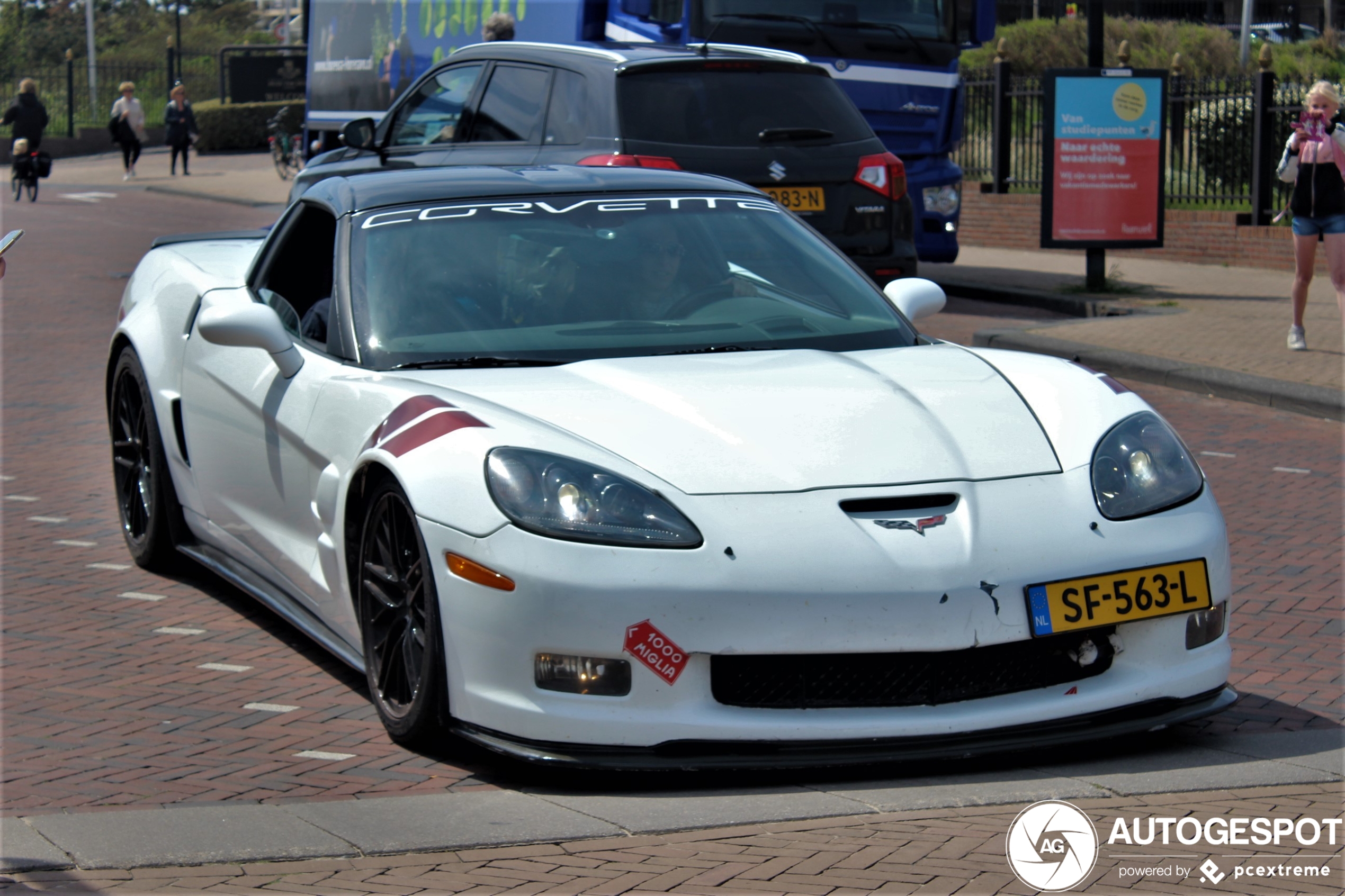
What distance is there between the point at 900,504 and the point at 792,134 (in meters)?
7.22

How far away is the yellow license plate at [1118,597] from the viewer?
3795mm

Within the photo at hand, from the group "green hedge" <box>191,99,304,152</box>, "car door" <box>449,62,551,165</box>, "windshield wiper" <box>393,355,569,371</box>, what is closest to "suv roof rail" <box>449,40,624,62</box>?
"car door" <box>449,62,551,165</box>

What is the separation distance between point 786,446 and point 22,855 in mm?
1848

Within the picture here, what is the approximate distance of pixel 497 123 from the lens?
1067cm

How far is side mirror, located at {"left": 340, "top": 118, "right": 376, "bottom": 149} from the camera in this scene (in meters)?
10.3

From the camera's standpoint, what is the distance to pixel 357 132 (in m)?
10.3

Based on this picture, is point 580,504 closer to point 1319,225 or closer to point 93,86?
point 1319,225

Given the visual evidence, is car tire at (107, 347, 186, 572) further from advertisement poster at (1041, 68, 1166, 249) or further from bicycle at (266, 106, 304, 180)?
bicycle at (266, 106, 304, 180)

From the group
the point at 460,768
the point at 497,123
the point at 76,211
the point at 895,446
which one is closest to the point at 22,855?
the point at 460,768

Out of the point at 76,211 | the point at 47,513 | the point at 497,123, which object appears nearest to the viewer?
the point at 47,513

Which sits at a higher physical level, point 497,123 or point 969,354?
point 497,123

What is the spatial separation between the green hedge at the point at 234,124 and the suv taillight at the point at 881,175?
32027 mm

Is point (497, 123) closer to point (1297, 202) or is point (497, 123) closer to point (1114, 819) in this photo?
point (1297, 202)

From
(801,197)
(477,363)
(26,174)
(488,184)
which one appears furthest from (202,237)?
(26,174)
